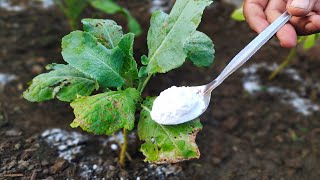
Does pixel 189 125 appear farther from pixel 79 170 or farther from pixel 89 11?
pixel 89 11

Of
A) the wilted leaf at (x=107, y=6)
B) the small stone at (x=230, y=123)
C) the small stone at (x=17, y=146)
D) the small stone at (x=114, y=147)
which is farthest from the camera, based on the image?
the wilted leaf at (x=107, y=6)

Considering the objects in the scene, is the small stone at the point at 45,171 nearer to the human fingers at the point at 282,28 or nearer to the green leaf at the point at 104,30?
the green leaf at the point at 104,30

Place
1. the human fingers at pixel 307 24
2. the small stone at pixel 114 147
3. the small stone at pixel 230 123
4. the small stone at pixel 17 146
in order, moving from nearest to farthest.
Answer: the human fingers at pixel 307 24 → the small stone at pixel 17 146 → the small stone at pixel 114 147 → the small stone at pixel 230 123

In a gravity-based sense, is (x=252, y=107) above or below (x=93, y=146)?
below

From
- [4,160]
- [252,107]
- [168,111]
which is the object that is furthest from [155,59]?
[252,107]

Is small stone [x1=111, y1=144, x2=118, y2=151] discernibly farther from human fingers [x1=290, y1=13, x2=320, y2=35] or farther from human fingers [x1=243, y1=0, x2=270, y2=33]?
human fingers [x1=290, y1=13, x2=320, y2=35]

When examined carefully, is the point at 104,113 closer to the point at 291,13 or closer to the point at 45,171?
the point at 45,171

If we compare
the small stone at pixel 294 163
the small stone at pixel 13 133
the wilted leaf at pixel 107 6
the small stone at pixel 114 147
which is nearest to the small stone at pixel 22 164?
the small stone at pixel 13 133
